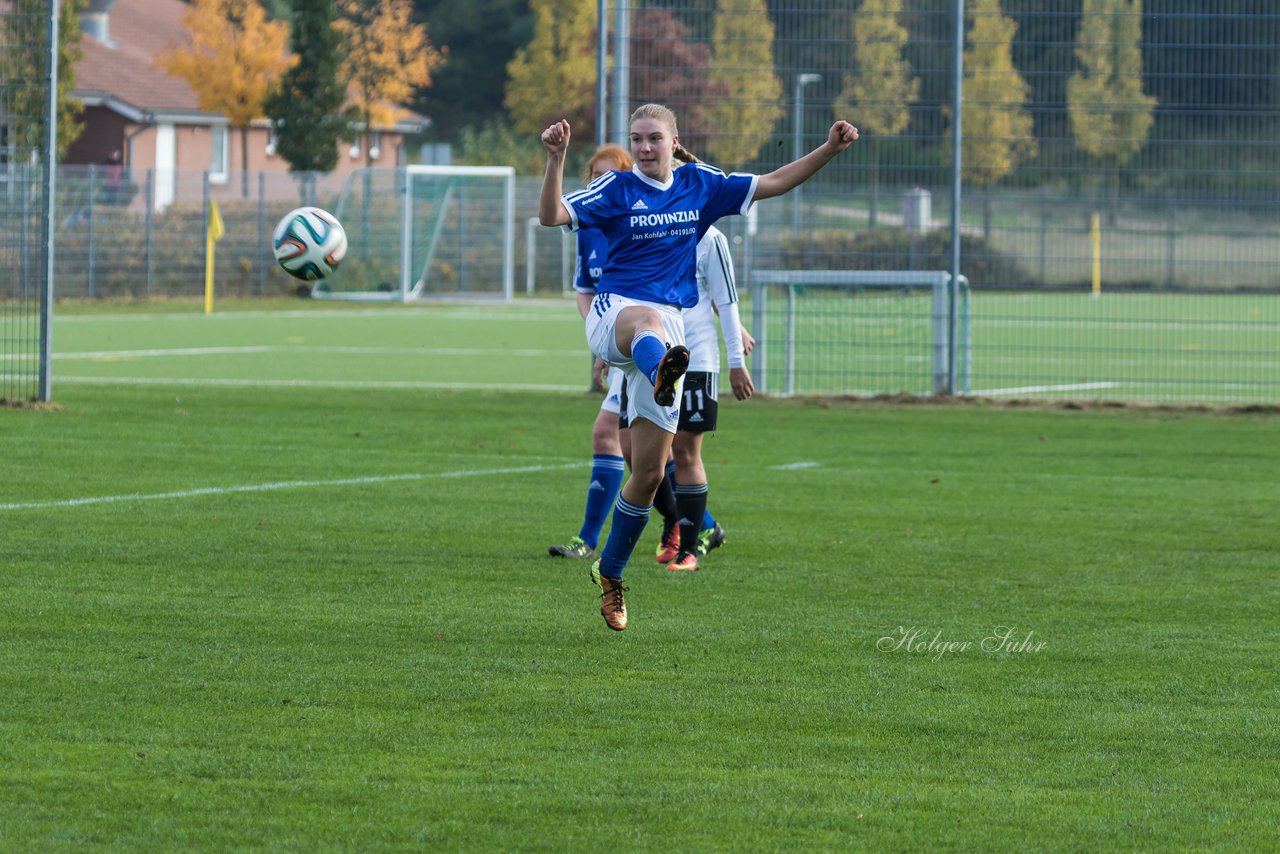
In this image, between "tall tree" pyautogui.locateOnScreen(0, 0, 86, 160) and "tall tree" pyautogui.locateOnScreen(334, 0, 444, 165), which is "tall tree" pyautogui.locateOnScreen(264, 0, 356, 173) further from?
"tall tree" pyautogui.locateOnScreen(0, 0, 86, 160)

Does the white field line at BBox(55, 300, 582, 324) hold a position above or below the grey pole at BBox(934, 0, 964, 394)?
below

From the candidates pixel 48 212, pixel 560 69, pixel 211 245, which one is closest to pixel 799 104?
pixel 48 212

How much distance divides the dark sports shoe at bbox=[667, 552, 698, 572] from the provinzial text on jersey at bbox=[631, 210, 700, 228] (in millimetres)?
1877

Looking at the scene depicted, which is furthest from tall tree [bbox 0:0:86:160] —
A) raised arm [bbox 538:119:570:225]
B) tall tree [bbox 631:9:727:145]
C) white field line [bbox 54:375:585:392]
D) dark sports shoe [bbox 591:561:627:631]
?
dark sports shoe [bbox 591:561:627:631]

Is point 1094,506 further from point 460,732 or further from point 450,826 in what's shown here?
point 450,826

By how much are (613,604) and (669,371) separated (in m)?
0.91

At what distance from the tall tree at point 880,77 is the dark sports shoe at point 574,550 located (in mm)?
10119

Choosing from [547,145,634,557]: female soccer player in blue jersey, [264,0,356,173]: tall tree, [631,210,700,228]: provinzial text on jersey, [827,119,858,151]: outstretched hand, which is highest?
[264,0,356,173]: tall tree

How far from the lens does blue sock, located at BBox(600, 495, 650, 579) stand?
7.92 meters

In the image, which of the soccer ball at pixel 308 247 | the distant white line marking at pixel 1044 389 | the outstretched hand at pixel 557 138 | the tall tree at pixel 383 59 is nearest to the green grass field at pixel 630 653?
the soccer ball at pixel 308 247

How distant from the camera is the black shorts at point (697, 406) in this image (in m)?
9.78

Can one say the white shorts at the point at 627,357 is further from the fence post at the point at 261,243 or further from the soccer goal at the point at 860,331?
the fence post at the point at 261,243

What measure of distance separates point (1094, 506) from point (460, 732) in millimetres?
6700

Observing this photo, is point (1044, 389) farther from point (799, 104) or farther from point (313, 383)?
point (313, 383)
